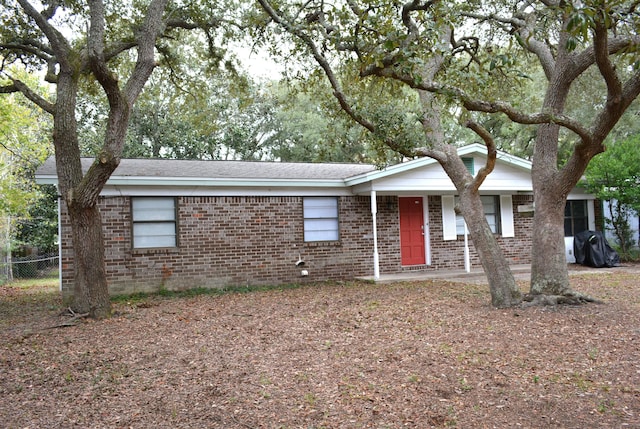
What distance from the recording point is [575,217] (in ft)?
53.1

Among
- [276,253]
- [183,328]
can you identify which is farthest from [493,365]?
[276,253]

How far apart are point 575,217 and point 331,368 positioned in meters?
14.2

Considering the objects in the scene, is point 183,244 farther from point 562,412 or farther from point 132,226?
point 562,412

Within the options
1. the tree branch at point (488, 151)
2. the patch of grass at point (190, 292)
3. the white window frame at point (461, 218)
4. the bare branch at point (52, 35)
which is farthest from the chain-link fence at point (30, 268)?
the tree branch at point (488, 151)

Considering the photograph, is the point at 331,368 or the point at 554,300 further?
the point at 554,300

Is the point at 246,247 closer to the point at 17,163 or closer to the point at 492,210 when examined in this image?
the point at 492,210

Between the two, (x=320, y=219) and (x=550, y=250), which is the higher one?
(x=320, y=219)

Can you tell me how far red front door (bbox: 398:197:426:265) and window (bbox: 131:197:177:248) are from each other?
6.33 meters

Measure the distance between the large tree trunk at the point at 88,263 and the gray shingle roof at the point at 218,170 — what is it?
287 centimetres

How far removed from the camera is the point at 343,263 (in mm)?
12898

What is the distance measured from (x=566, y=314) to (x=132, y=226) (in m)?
8.82

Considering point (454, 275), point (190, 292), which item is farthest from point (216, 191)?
point (454, 275)

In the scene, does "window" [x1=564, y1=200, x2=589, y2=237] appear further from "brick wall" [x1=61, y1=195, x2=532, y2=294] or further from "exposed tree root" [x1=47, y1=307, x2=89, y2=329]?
"exposed tree root" [x1=47, y1=307, x2=89, y2=329]

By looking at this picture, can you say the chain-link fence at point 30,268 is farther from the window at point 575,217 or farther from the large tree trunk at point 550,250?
the window at point 575,217
